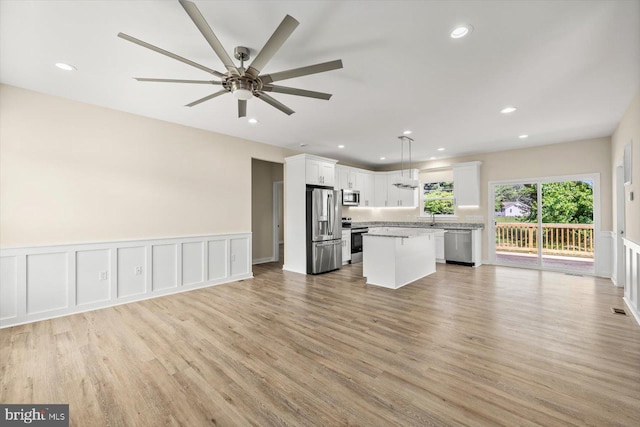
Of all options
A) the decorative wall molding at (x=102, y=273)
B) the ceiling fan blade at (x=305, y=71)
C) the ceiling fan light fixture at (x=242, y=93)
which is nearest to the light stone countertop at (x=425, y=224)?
the decorative wall molding at (x=102, y=273)

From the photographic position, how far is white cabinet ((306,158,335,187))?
6.02 meters

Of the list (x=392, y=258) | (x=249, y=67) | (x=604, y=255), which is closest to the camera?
(x=249, y=67)

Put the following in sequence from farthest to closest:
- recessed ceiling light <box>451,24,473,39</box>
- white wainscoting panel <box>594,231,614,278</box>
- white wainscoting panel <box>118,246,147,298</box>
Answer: white wainscoting panel <box>594,231,614,278</box> < white wainscoting panel <box>118,246,147,298</box> < recessed ceiling light <box>451,24,473,39</box>

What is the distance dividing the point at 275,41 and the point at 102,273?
401 cm

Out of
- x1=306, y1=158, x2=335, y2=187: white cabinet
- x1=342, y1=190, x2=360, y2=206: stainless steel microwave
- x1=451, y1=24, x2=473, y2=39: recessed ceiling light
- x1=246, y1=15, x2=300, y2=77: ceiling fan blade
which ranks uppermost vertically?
x1=451, y1=24, x2=473, y2=39: recessed ceiling light

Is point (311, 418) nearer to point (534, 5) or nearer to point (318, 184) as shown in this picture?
point (534, 5)

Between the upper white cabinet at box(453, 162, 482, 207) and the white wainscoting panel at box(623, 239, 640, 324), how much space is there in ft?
10.1

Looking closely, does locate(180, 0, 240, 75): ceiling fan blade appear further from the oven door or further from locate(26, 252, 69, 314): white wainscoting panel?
the oven door

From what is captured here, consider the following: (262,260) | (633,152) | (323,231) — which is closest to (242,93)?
(323,231)

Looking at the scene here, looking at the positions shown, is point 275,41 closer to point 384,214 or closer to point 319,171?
A: point 319,171

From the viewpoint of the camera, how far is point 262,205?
7.56 meters

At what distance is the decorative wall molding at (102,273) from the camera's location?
3297 millimetres

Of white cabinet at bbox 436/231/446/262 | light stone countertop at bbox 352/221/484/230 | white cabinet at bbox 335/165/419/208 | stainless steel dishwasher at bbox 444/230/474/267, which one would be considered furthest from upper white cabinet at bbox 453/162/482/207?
white cabinet at bbox 335/165/419/208

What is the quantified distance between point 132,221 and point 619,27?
5877 millimetres
